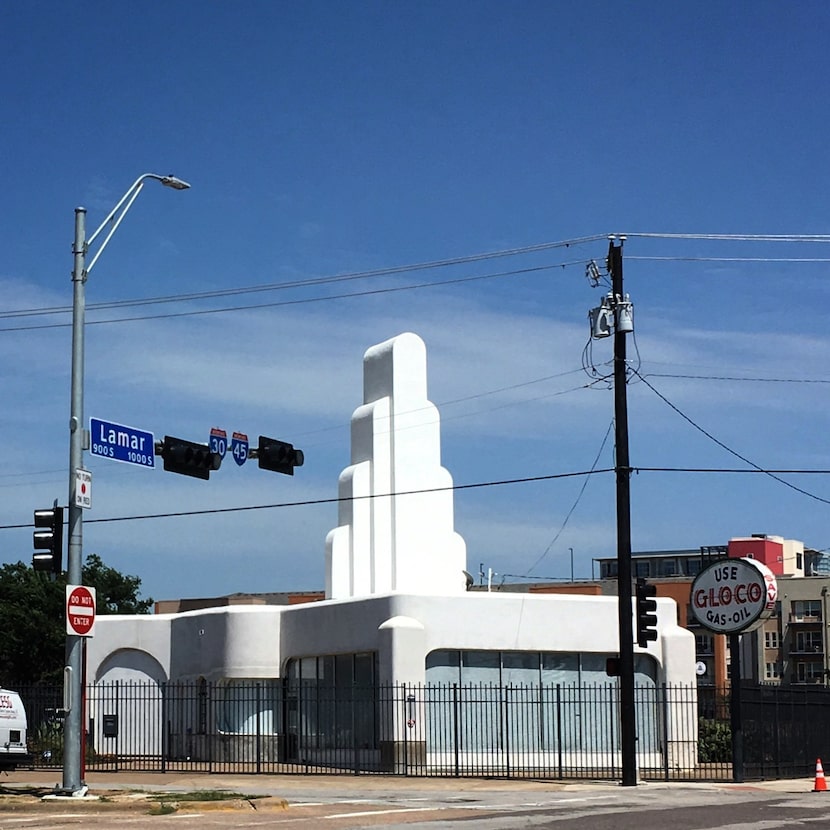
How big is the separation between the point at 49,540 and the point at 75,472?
1.21 m

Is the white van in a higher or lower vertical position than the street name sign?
lower

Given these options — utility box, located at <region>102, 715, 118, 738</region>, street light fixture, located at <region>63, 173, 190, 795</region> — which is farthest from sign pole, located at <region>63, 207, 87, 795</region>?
utility box, located at <region>102, 715, 118, 738</region>

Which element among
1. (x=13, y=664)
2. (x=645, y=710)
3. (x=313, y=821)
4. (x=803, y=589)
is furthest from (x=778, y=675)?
(x=313, y=821)

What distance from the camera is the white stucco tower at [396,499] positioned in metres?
40.8

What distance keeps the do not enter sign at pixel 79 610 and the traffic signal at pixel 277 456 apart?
4808mm

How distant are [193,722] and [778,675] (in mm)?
81871

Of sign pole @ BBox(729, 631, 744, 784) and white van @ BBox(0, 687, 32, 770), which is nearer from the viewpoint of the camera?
white van @ BBox(0, 687, 32, 770)

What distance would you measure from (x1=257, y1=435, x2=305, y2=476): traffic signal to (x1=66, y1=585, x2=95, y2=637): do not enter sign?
481 centimetres

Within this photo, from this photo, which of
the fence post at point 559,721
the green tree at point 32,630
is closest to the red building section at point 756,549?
the green tree at point 32,630

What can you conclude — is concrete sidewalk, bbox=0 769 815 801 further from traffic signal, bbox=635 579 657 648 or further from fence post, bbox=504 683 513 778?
fence post, bbox=504 683 513 778

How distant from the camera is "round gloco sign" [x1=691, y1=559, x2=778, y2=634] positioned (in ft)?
102

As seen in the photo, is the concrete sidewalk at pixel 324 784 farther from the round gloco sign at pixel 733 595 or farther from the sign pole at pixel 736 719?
the round gloco sign at pixel 733 595

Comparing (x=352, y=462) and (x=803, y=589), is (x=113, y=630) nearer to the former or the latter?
(x=352, y=462)

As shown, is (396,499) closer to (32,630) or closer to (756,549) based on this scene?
(32,630)
